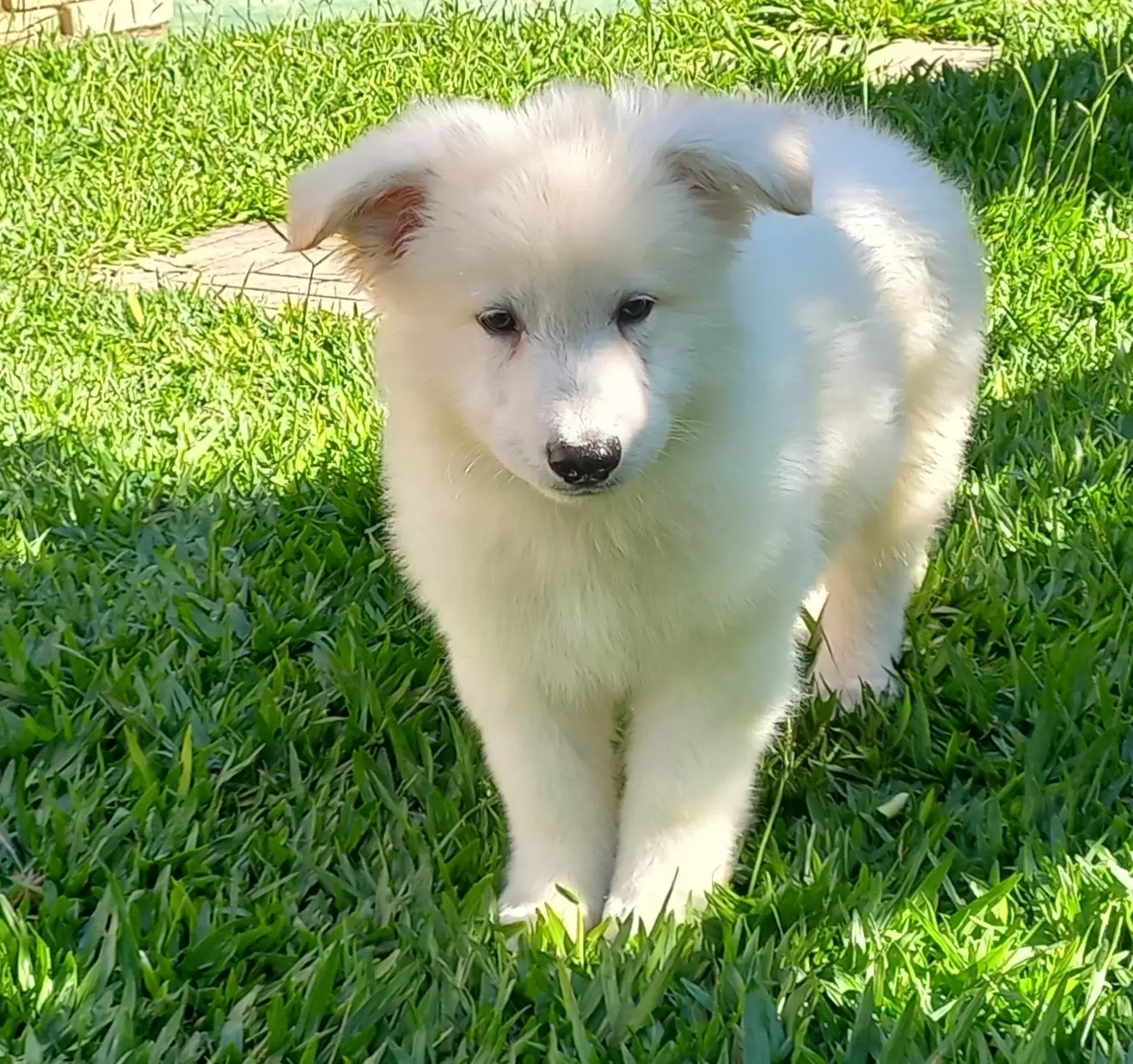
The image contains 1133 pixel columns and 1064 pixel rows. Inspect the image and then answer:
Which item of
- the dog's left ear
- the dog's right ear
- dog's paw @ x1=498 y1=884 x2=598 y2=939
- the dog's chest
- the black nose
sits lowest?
dog's paw @ x1=498 y1=884 x2=598 y2=939

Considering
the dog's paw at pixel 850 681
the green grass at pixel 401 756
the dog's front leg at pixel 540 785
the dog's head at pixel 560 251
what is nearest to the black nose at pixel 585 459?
the dog's head at pixel 560 251

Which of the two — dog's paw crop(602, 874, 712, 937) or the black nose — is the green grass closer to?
dog's paw crop(602, 874, 712, 937)

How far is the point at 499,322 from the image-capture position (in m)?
2.27

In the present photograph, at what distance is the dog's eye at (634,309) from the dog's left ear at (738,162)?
0.21m

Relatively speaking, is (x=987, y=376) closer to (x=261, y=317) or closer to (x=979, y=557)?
(x=979, y=557)

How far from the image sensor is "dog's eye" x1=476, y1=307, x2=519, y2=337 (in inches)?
88.7

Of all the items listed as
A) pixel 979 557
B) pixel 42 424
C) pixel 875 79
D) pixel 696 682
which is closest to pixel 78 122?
pixel 42 424

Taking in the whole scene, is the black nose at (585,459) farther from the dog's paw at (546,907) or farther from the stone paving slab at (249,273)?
the stone paving slab at (249,273)

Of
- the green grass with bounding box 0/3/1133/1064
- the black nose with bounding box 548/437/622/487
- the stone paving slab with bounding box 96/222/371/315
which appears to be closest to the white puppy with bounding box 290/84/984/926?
the black nose with bounding box 548/437/622/487

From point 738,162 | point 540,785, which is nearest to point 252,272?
point 540,785

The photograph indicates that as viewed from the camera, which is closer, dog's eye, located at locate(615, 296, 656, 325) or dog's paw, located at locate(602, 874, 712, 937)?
dog's eye, located at locate(615, 296, 656, 325)

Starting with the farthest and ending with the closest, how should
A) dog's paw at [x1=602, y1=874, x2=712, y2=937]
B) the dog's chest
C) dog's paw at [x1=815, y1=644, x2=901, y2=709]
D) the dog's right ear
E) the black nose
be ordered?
dog's paw at [x1=815, y1=644, x2=901, y2=709]
dog's paw at [x1=602, y1=874, x2=712, y2=937]
the dog's chest
the dog's right ear
the black nose

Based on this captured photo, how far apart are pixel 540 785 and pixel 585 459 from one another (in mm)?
786

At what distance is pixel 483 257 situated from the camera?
2246 mm
